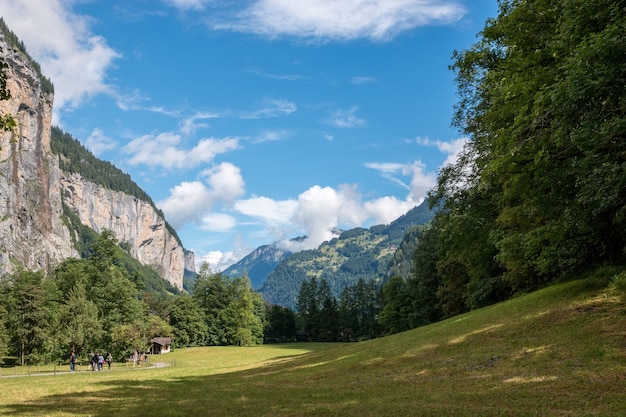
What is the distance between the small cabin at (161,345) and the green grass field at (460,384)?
8017 centimetres

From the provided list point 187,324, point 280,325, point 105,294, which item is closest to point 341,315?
point 280,325

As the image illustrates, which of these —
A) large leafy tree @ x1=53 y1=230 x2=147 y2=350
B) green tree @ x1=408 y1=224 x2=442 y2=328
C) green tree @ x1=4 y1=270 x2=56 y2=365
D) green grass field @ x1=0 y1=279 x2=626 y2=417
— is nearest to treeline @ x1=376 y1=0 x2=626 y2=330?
green grass field @ x1=0 y1=279 x2=626 y2=417

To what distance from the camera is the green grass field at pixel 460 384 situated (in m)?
11.8

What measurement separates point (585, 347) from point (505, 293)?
27.4 m

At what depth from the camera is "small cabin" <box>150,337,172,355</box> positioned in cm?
9781

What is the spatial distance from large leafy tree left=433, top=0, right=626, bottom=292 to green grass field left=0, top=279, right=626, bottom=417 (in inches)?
121

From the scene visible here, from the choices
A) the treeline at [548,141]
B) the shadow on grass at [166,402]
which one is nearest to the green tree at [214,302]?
the treeline at [548,141]

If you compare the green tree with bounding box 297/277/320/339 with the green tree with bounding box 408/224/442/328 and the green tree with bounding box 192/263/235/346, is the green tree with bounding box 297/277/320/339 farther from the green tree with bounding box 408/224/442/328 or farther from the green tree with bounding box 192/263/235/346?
the green tree with bounding box 408/224/442/328

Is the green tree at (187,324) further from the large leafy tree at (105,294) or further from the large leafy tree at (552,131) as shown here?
the large leafy tree at (552,131)

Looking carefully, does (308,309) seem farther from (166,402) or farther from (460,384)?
(460,384)

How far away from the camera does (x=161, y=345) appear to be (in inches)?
3861

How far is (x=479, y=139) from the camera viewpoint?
2766cm

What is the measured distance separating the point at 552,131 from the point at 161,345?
319 feet

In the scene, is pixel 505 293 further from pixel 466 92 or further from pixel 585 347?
pixel 585 347
